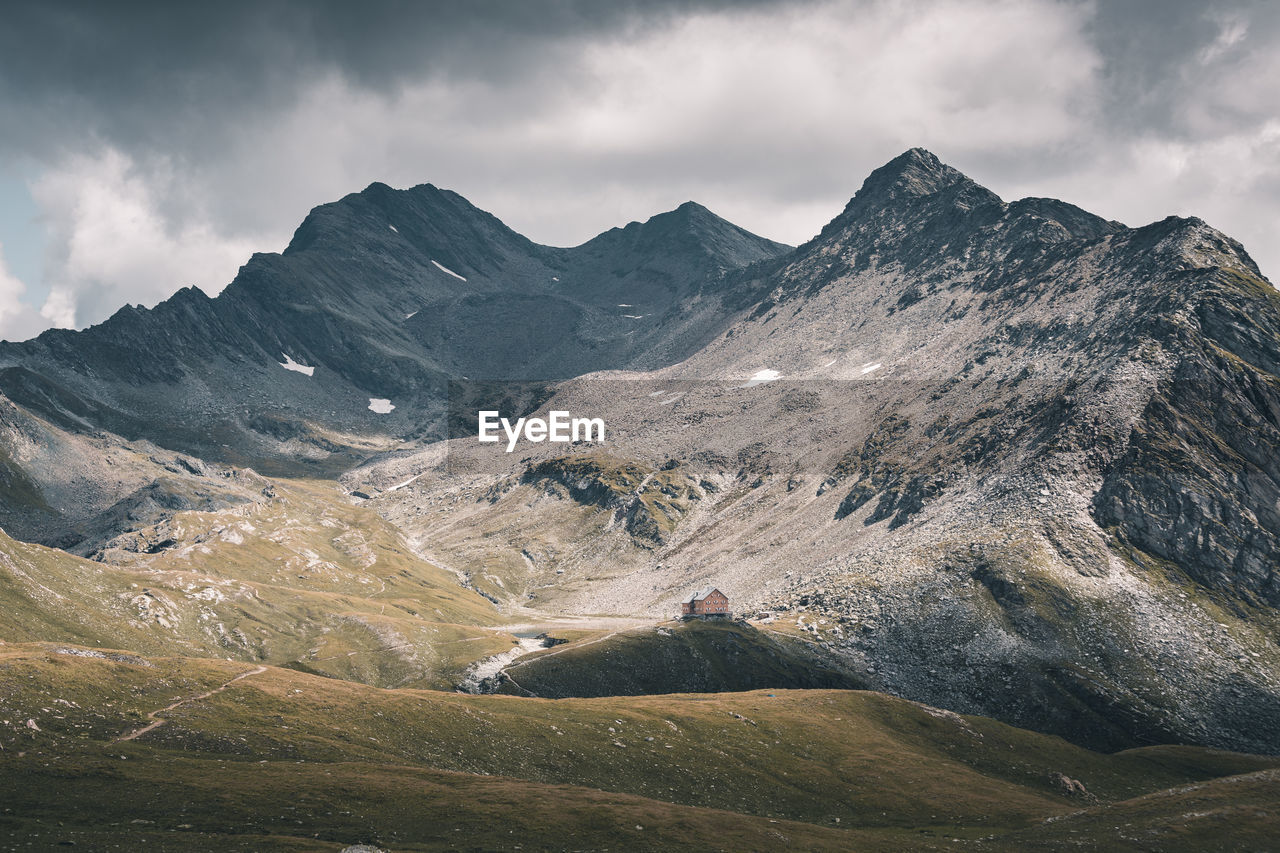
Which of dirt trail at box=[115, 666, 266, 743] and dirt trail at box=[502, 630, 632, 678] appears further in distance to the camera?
dirt trail at box=[502, 630, 632, 678]

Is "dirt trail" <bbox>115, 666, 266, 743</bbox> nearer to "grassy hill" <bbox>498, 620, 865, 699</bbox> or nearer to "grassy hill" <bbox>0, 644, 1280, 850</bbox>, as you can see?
"grassy hill" <bbox>0, 644, 1280, 850</bbox>

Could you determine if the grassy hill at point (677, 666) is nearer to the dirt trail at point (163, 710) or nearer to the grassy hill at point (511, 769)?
the grassy hill at point (511, 769)

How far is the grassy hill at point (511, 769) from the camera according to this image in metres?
73.1

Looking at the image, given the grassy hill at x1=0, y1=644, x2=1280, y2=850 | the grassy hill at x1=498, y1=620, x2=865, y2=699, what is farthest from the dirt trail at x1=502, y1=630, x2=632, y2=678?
the grassy hill at x1=0, y1=644, x2=1280, y2=850

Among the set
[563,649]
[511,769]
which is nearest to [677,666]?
[563,649]

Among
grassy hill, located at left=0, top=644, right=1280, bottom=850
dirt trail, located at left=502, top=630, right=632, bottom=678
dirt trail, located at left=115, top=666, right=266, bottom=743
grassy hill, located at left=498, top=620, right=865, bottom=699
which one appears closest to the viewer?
grassy hill, located at left=0, top=644, right=1280, bottom=850

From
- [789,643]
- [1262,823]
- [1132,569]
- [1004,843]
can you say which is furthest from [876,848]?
[1132,569]

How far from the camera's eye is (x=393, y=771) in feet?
290

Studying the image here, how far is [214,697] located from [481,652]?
98438 millimetres

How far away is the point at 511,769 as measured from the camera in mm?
101750

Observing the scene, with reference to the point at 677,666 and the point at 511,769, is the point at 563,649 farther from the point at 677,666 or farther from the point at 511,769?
the point at 511,769

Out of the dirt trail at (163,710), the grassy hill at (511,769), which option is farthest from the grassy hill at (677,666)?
the dirt trail at (163,710)

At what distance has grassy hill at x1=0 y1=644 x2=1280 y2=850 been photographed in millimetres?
73062

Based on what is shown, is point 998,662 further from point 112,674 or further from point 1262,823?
point 112,674
